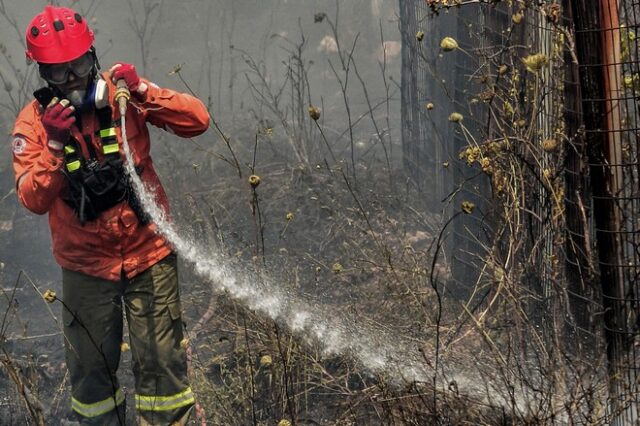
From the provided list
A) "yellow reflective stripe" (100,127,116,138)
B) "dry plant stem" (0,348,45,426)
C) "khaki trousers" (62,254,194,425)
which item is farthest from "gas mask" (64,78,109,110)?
"dry plant stem" (0,348,45,426)

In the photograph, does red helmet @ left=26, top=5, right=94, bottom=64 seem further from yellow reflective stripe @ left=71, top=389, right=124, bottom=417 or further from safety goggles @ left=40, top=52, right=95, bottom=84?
yellow reflective stripe @ left=71, top=389, right=124, bottom=417

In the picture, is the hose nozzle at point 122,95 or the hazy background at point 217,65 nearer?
the hose nozzle at point 122,95

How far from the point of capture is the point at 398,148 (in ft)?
31.8

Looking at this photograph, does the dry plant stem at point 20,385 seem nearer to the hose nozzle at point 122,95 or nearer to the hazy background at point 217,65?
the hose nozzle at point 122,95

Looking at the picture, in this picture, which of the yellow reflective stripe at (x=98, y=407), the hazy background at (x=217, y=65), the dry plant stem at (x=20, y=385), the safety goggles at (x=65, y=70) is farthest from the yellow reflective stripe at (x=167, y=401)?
the hazy background at (x=217, y=65)

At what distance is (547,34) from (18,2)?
29986 mm

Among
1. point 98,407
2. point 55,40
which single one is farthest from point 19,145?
point 98,407

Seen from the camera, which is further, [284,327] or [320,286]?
[320,286]

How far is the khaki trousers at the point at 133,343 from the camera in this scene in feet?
12.0

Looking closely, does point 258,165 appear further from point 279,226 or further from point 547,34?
point 547,34

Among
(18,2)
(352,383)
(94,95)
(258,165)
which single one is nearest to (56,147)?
(94,95)

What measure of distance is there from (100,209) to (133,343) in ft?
2.20

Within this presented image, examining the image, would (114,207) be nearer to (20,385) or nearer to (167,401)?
(167,401)

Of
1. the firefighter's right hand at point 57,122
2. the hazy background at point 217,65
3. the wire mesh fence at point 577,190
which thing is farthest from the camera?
the hazy background at point 217,65
